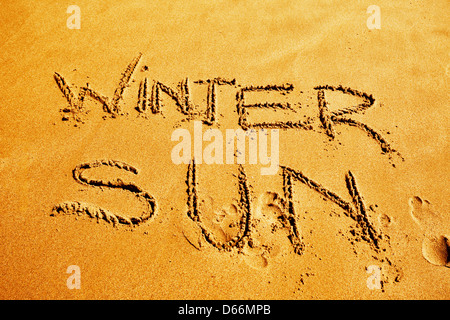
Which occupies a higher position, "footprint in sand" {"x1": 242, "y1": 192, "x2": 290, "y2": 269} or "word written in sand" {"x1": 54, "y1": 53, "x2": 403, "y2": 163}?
"word written in sand" {"x1": 54, "y1": 53, "x2": 403, "y2": 163}

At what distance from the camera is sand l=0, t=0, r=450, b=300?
54.8 inches

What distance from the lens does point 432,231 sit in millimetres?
1539

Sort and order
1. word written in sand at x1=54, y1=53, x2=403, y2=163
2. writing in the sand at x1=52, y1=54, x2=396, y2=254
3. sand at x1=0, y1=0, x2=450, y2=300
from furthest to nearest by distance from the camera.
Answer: word written in sand at x1=54, y1=53, x2=403, y2=163 < writing in the sand at x1=52, y1=54, x2=396, y2=254 < sand at x1=0, y1=0, x2=450, y2=300

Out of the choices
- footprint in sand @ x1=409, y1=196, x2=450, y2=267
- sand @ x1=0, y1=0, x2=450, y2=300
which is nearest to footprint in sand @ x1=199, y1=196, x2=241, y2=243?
sand @ x1=0, y1=0, x2=450, y2=300

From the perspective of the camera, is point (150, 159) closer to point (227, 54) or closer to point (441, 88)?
point (227, 54)

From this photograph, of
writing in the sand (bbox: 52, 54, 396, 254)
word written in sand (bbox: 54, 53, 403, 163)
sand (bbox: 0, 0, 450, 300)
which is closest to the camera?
sand (bbox: 0, 0, 450, 300)

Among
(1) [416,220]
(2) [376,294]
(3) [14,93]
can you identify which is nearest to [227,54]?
(3) [14,93]

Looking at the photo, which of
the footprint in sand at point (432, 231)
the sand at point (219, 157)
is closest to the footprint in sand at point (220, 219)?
the sand at point (219, 157)

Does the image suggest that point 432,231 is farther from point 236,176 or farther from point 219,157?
point 219,157

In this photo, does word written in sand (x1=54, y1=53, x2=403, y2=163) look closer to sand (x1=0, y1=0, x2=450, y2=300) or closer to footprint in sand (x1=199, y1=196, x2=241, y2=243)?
sand (x1=0, y1=0, x2=450, y2=300)

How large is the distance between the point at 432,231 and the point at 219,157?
1.26 metres

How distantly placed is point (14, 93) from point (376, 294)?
2566 mm
